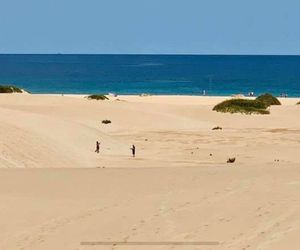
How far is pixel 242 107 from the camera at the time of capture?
42375 mm

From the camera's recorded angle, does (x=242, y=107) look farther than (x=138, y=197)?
Yes

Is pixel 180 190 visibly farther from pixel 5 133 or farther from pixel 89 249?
pixel 5 133

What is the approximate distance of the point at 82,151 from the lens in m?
23.5

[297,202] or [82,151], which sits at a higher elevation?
[82,151]

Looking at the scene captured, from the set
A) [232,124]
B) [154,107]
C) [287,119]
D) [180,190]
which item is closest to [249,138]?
[232,124]

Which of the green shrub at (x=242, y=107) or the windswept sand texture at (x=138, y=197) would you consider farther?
the green shrub at (x=242, y=107)

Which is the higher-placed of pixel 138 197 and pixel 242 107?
pixel 242 107

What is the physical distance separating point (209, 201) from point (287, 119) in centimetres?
2888

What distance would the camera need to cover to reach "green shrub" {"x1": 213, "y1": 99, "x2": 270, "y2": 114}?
41.7 m

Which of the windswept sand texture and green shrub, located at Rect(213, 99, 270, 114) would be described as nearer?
the windswept sand texture

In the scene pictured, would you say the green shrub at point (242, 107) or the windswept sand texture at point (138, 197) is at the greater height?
the green shrub at point (242, 107)

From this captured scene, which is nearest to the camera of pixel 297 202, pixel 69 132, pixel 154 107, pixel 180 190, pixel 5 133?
pixel 297 202

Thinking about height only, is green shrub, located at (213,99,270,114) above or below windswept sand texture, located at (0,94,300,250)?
above

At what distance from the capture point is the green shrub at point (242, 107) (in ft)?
137
